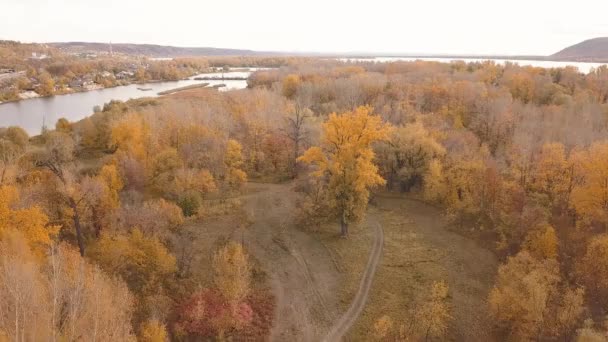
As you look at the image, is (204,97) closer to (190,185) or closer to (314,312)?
(190,185)

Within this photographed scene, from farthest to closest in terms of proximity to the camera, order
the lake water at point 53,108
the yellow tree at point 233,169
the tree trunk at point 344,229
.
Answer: the lake water at point 53,108, the yellow tree at point 233,169, the tree trunk at point 344,229

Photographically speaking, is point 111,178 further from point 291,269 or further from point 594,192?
point 594,192

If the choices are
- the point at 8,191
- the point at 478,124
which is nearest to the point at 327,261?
the point at 8,191

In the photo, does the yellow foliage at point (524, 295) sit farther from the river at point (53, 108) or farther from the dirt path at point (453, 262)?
the river at point (53, 108)

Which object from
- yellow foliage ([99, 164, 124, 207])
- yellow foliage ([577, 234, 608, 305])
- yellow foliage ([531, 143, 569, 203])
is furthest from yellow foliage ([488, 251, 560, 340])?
yellow foliage ([99, 164, 124, 207])

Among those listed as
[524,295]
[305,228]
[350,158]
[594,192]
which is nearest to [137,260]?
[305,228]

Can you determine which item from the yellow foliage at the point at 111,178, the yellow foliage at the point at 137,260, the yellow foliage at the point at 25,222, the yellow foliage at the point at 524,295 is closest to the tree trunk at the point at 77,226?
the yellow foliage at the point at 137,260
